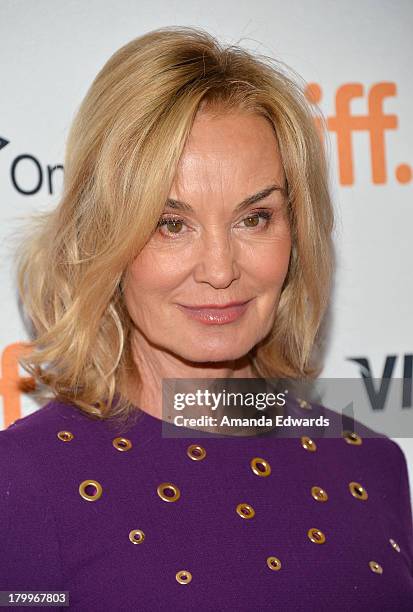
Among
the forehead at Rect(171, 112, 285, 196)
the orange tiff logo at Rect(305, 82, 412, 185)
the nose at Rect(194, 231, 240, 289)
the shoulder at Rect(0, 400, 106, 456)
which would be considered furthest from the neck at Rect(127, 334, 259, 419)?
the orange tiff logo at Rect(305, 82, 412, 185)

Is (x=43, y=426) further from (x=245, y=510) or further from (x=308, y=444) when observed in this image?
(x=308, y=444)

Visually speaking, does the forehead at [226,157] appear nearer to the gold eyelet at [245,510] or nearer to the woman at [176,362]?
the woman at [176,362]

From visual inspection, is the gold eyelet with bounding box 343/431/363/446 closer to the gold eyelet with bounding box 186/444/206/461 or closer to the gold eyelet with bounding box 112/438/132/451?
the gold eyelet with bounding box 186/444/206/461

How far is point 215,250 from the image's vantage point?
131 cm

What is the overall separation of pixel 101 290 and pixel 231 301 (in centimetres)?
21

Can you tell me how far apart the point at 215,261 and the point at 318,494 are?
45cm

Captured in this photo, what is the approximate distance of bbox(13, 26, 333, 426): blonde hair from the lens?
131 cm

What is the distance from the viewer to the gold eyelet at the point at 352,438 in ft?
5.24

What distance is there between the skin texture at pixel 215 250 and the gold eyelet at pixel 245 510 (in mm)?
218

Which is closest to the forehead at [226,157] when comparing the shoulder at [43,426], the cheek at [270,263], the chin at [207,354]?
the cheek at [270,263]

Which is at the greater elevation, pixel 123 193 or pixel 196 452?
pixel 123 193

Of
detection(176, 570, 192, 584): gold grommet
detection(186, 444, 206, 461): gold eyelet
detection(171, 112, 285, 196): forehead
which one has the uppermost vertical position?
detection(171, 112, 285, 196): forehead

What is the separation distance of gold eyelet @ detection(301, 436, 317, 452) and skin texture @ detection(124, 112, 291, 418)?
22 centimetres

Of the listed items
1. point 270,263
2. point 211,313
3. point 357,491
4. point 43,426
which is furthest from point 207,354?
point 357,491
